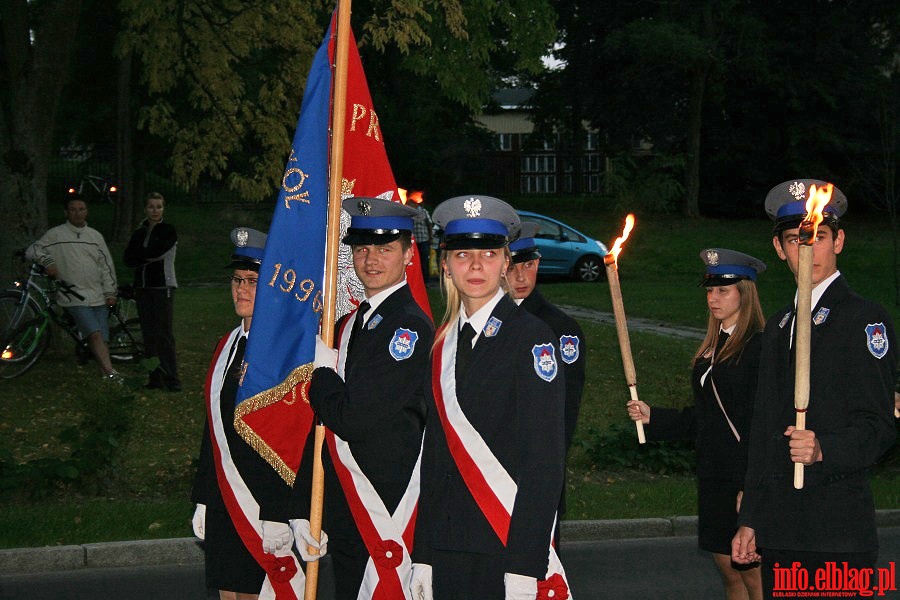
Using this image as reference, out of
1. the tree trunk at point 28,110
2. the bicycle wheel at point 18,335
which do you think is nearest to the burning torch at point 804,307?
the bicycle wheel at point 18,335

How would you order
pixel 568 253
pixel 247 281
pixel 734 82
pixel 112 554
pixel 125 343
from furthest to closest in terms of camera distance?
pixel 734 82 → pixel 568 253 → pixel 125 343 → pixel 112 554 → pixel 247 281

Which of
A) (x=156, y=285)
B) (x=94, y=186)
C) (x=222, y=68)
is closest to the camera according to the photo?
(x=156, y=285)

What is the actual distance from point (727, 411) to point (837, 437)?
1688mm

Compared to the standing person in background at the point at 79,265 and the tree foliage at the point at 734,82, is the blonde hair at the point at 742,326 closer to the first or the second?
the standing person in background at the point at 79,265

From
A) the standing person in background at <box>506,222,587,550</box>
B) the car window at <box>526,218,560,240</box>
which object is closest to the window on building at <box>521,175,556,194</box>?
the car window at <box>526,218,560,240</box>

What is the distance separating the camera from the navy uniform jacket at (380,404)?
4.86 meters

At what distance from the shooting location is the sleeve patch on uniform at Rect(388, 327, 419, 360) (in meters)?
4.91

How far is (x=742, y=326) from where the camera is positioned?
242 inches

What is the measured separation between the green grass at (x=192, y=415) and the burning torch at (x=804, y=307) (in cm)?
590

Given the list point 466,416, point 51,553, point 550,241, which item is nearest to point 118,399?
point 51,553

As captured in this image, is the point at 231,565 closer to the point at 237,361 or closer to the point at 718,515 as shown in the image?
the point at 237,361

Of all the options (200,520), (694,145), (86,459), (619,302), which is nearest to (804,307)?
(619,302)

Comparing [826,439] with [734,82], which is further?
[734,82]

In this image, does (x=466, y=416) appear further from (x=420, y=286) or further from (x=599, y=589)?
(x=599, y=589)
